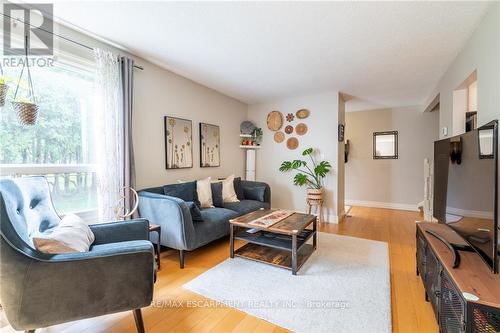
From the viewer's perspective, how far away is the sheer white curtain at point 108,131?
241cm

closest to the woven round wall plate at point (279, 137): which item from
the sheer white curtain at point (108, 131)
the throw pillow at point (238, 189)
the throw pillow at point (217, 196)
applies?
the throw pillow at point (238, 189)

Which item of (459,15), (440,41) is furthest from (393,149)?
(459,15)

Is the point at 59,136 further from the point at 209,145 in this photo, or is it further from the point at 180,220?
the point at 209,145

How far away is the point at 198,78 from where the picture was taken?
358cm

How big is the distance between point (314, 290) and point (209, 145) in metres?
2.85

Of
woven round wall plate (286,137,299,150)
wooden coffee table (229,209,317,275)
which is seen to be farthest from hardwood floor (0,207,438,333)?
woven round wall plate (286,137,299,150)

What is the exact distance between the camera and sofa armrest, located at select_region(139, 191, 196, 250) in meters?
2.40

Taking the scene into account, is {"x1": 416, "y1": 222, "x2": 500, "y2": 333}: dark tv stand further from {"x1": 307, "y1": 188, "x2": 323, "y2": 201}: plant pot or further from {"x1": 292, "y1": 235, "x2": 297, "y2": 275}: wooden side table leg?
{"x1": 307, "y1": 188, "x2": 323, "y2": 201}: plant pot

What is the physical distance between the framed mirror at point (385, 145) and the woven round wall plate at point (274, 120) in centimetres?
252

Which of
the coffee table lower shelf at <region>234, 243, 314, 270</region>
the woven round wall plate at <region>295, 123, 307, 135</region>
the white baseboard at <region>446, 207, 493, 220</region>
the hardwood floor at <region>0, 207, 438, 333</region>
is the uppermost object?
the woven round wall plate at <region>295, 123, 307, 135</region>

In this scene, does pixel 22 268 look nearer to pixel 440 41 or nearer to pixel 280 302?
pixel 280 302

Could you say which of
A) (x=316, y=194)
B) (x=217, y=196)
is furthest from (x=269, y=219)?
(x=316, y=194)

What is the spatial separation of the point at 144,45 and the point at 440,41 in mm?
3094

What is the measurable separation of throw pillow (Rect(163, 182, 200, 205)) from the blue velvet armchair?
58.0 inches
